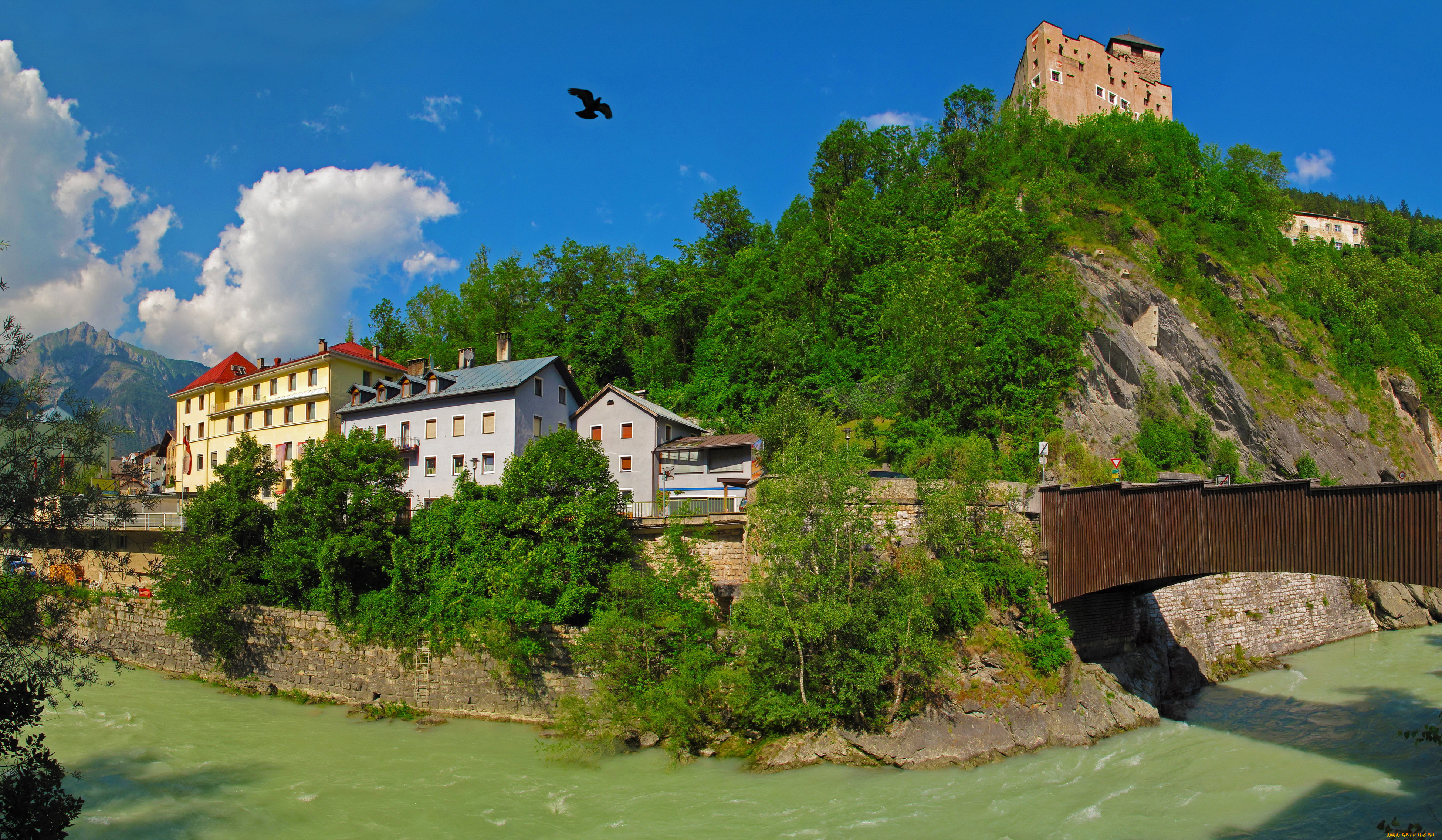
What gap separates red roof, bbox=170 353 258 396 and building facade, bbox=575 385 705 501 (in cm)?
2366

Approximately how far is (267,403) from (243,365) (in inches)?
323

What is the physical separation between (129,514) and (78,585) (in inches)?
1047

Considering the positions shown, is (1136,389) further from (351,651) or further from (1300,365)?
(351,651)

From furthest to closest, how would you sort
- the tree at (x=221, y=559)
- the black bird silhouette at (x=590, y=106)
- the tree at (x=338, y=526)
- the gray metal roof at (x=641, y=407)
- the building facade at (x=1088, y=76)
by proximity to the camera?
the building facade at (x=1088, y=76)
the gray metal roof at (x=641, y=407)
the tree at (x=221, y=559)
the tree at (x=338, y=526)
the black bird silhouette at (x=590, y=106)

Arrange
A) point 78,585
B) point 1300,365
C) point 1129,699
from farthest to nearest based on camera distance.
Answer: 1. point 1300,365
2. point 78,585
3. point 1129,699

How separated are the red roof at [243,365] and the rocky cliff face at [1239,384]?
37644mm

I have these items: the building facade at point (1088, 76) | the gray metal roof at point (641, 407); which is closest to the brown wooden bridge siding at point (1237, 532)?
the gray metal roof at point (641, 407)

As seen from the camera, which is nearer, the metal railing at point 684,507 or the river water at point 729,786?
the river water at point 729,786

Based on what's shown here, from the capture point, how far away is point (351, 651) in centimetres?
2581

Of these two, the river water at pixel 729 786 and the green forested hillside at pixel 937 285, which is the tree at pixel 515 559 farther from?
the green forested hillside at pixel 937 285

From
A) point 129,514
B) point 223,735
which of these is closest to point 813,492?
point 129,514

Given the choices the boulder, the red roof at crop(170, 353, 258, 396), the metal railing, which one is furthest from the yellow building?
the boulder

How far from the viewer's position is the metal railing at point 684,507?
26261mm

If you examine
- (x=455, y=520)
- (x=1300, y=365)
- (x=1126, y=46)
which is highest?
(x=1126, y=46)
